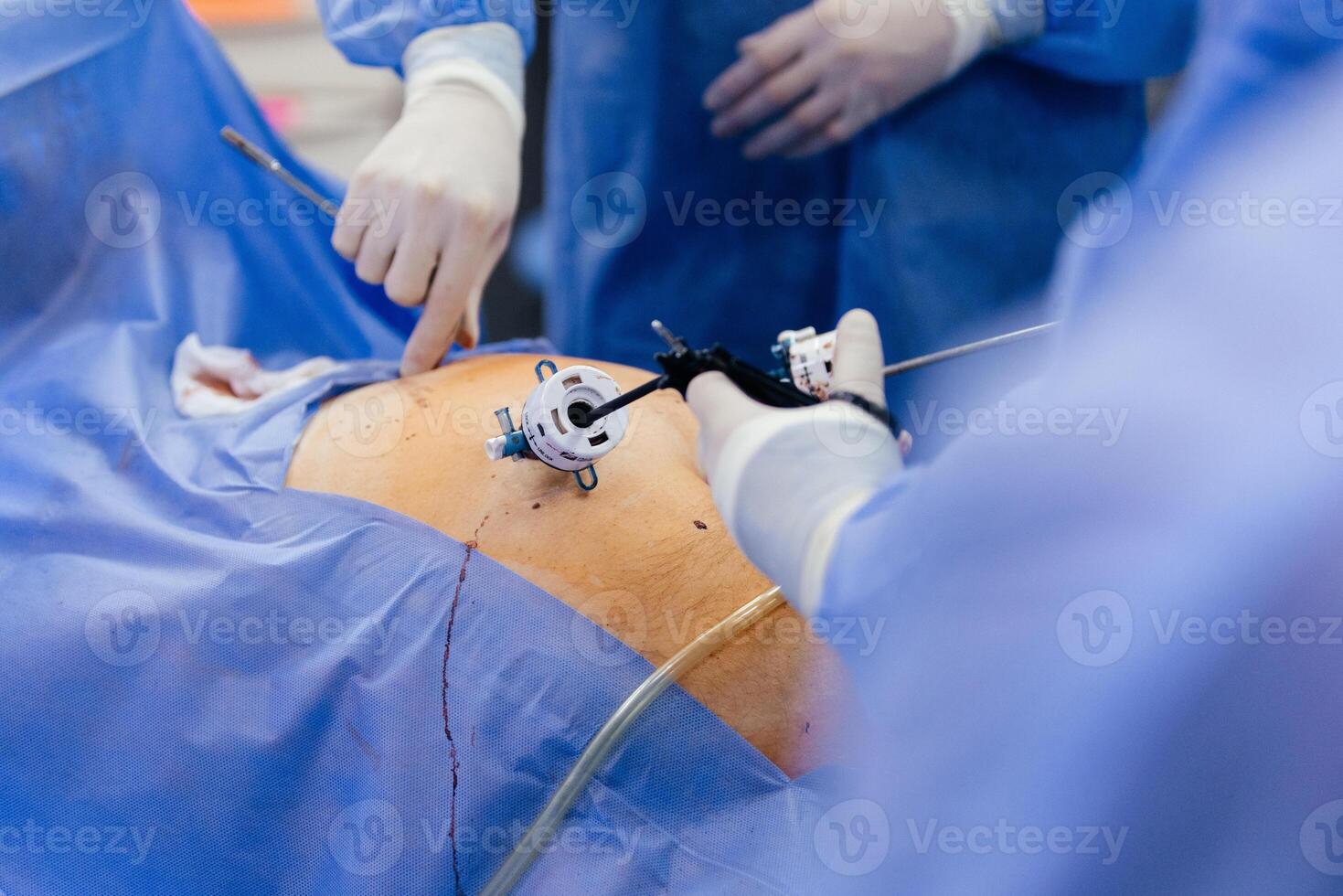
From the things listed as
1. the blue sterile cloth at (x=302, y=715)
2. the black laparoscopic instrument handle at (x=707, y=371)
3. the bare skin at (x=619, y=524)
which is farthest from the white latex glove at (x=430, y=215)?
the black laparoscopic instrument handle at (x=707, y=371)

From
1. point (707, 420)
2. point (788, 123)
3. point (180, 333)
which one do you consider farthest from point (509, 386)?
point (788, 123)

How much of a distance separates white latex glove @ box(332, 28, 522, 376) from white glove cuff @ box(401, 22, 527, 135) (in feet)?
0.19

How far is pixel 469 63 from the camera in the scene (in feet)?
4.10

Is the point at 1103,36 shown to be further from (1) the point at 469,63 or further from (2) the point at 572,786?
(2) the point at 572,786

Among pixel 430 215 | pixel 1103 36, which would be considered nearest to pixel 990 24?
pixel 1103 36

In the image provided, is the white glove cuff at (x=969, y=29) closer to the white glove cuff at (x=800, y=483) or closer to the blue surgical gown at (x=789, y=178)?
the blue surgical gown at (x=789, y=178)

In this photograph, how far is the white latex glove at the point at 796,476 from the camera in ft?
2.06

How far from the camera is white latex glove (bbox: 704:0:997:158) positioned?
1.26 meters

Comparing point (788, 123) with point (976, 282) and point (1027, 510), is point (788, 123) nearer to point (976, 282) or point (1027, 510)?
point (976, 282)

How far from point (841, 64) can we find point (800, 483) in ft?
2.73

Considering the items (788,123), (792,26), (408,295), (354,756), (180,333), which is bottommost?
(354,756)

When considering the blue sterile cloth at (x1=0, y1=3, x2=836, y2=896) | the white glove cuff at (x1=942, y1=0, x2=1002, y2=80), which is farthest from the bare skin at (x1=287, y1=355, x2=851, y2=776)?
the white glove cuff at (x1=942, y1=0, x2=1002, y2=80)

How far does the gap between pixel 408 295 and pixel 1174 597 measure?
85cm

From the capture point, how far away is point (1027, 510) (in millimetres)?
562
